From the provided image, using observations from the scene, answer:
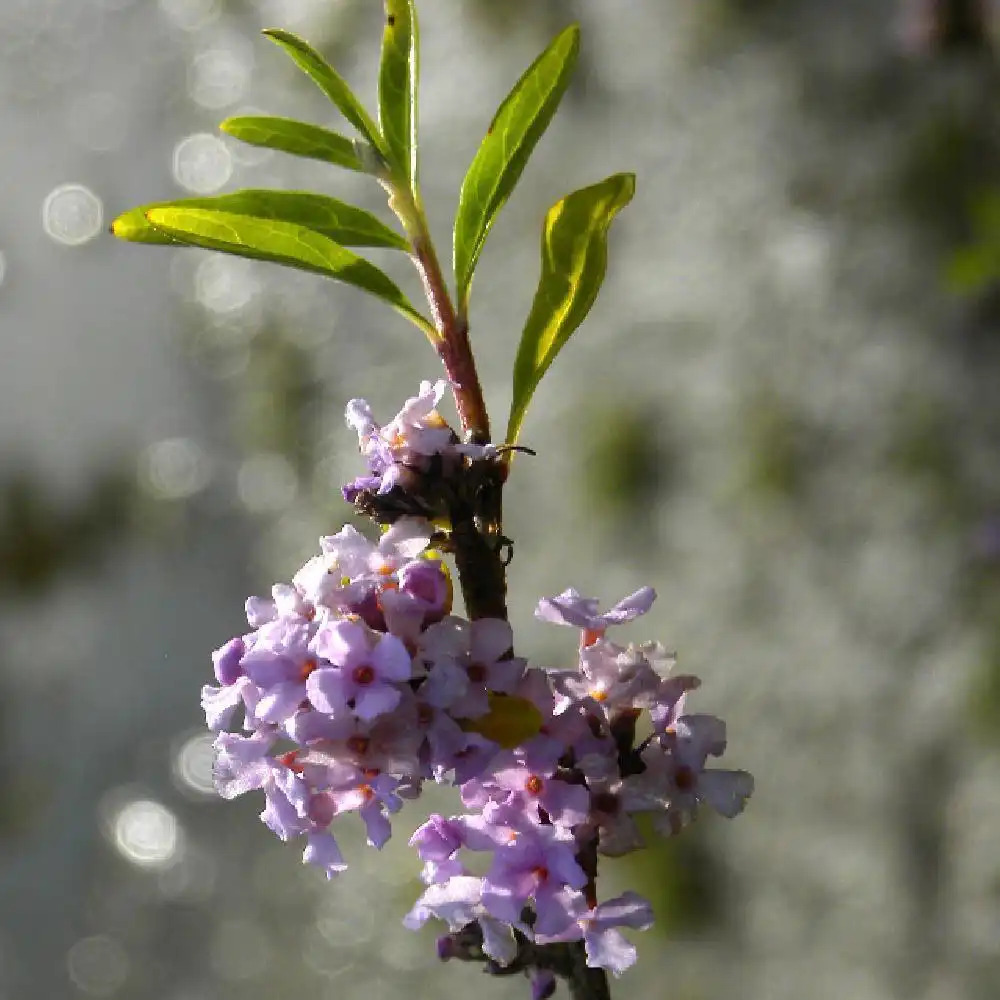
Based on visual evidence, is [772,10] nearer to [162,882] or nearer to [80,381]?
[80,381]

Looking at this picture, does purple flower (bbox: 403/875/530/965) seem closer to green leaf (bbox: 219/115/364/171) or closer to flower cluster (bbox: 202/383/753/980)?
flower cluster (bbox: 202/383/753/980)

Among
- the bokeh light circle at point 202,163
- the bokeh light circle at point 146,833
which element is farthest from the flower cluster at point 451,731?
the bokeh light circle at point 202,163

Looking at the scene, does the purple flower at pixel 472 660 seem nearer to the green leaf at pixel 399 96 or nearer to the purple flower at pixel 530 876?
the purple flower at pixel 530 876

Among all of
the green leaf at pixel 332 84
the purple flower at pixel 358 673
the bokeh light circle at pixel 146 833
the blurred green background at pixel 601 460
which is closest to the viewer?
the purple flower at pixel 358 673

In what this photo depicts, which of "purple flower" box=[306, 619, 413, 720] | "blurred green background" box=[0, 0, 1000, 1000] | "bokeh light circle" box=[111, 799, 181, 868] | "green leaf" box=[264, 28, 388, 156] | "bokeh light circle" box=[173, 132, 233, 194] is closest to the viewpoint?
"purple flower" box=[306, 619, 413, 720]

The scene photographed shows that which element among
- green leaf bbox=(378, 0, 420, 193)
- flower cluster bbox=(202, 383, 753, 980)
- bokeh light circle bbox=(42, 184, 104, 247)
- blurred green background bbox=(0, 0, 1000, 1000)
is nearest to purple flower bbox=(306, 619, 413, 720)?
flower cluster bbox=(202, 383, 753, 980)

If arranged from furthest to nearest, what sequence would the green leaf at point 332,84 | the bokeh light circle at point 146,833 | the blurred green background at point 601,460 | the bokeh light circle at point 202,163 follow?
the bokeh light circle at point 202,163
the bokeh light circle at point 146,833
the blurred green background at point 601,460
the green leaf at point 332,84
